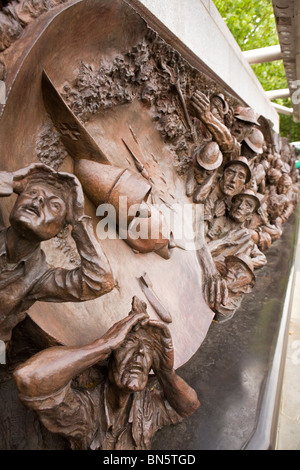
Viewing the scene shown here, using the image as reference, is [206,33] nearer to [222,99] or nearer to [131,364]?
[222,99]

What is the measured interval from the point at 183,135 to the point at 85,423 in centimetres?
237

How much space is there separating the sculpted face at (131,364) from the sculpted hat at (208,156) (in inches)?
79.1

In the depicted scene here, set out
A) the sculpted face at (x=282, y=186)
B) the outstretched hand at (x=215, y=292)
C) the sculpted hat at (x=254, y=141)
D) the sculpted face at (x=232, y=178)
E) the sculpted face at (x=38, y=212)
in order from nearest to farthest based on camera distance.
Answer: the sculpted face at (x=38, y=212)
the outstretched hand at (x=215, y=292)
the sculpted face at (x=232, y=178)
the sculpted hat at (x=254, y=141)
the sculpted face at (x=282, y=186)

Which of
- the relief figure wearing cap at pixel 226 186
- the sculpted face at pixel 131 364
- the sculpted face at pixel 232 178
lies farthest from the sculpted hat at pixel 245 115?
the sculpted face at pixel 131 364

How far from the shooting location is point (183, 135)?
3.06 meters

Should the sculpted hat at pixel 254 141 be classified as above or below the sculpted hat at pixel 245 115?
below

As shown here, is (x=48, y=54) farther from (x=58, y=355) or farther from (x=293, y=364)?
(x=293, y=364)

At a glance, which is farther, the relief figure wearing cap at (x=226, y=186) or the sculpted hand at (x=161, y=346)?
the relief figure wearing cap at (x=226, y=186)

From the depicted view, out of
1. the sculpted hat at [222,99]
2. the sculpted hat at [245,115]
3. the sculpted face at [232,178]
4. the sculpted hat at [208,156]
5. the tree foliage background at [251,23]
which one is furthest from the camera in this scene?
the tree foliage background at [251,23]

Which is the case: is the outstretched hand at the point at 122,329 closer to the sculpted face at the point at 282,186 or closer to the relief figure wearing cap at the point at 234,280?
the relief figure wearing cap at the point at 234,280

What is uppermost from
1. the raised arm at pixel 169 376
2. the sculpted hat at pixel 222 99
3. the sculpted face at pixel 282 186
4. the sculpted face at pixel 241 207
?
the sculpted hat at pixel 222 99

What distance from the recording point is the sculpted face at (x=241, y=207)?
398 centimetres

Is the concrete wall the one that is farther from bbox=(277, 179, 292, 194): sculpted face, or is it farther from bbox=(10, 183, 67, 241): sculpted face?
bbox=(10, 183, 67, 241): sculpted face

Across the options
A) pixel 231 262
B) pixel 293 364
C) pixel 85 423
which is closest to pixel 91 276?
pixel 85 423
